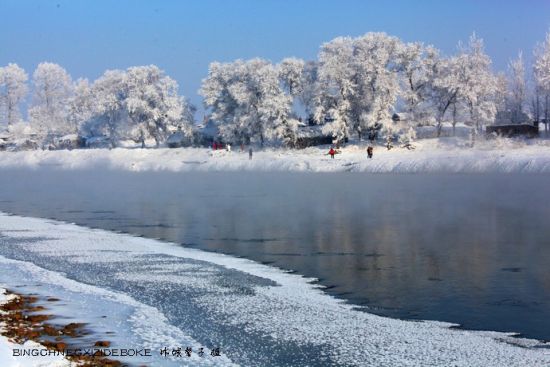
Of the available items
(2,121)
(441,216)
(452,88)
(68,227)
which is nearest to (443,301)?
(441,216)

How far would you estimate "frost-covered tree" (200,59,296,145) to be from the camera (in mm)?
88562

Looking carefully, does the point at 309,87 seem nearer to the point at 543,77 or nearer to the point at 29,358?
the point at 543,77

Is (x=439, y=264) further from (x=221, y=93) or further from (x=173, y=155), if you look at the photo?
(x=221, y=93)

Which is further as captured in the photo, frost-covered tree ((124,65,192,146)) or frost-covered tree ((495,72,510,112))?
frost-covered tree ((124,65,192,146))

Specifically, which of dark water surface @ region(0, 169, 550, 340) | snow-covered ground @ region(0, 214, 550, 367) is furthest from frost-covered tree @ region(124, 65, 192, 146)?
snow-covered ground @ region(0, 214, 550, 367)

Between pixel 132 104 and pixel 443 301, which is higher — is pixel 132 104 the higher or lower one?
the higher one

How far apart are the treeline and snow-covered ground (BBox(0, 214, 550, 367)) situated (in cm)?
6530

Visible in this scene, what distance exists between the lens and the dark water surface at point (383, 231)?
14.8 m

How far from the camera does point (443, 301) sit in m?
14.5

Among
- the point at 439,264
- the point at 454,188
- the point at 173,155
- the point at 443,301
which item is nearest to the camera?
the point at 443,301

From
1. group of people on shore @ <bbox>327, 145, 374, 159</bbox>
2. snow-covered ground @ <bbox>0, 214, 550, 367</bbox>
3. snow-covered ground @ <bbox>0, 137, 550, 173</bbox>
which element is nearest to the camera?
snow-covered ground @ <bbox>0, 214, 550, 367</bbox>

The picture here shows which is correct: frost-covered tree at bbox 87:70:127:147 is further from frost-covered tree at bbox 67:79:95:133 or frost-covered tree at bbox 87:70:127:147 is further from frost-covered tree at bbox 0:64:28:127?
frost-covered tree at bbox 0:64:28:127

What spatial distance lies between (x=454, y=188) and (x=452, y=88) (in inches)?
1730

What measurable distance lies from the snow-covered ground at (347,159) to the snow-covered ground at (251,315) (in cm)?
4396
